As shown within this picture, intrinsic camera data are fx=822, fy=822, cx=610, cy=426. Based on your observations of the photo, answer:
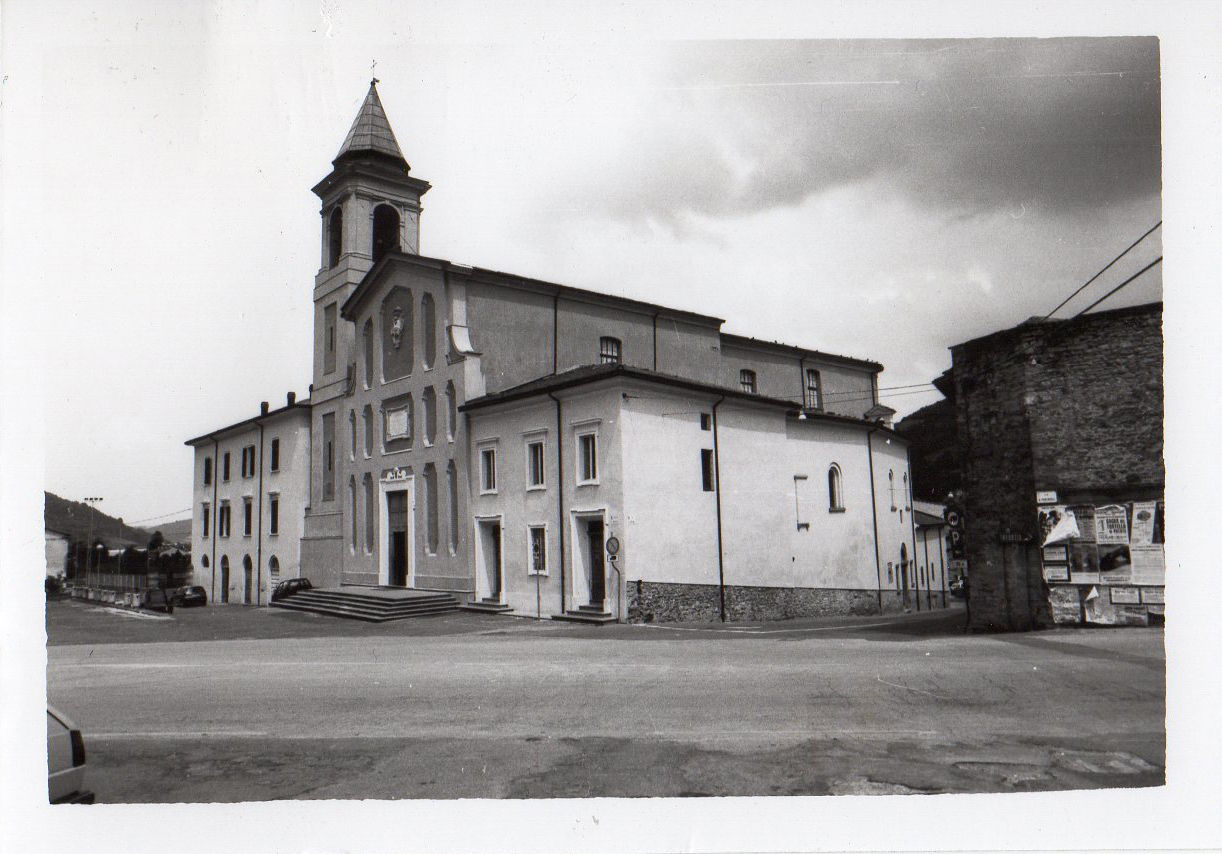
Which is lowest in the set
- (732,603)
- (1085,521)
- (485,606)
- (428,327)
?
(485,606)

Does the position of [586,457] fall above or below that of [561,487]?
above

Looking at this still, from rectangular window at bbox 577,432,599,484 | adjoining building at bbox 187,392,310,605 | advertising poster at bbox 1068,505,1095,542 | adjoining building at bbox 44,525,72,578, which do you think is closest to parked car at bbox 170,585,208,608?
adjoining building at bbox 187,392,310,605

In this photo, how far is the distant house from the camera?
5.91m

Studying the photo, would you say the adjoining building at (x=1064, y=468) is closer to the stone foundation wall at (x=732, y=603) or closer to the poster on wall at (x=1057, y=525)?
the poster on wall at (x=1057, y=525)

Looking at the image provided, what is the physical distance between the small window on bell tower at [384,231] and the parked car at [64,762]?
13.5 metres

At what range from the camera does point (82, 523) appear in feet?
22.4

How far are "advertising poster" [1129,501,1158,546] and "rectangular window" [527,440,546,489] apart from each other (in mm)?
10756

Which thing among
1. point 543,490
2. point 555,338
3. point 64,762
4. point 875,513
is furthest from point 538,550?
point 64,762

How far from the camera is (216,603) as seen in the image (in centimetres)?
2020

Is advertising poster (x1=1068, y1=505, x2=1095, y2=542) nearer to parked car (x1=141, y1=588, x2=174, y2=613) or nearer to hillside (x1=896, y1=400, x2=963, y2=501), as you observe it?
hillside (x1=896, y1=400, x2=963, y2=501)

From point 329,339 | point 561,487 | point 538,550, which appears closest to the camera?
point 561,487

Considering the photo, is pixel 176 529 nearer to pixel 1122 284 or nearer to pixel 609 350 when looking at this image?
pixel 609 350

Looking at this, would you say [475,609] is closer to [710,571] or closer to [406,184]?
[710,571]

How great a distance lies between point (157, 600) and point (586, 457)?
25.6ft
